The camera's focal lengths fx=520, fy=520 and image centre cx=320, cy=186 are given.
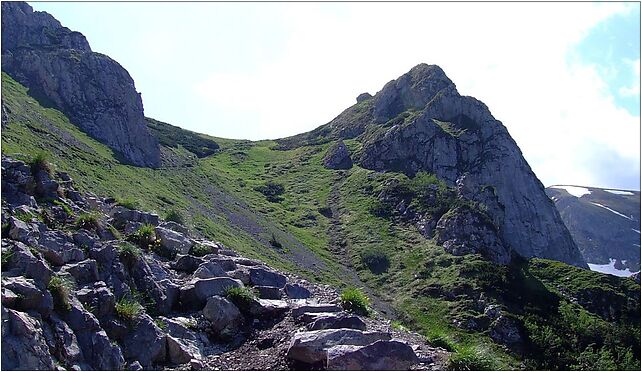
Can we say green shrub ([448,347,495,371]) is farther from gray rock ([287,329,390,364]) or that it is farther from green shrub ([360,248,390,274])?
green shrub ([360,248,390,274])

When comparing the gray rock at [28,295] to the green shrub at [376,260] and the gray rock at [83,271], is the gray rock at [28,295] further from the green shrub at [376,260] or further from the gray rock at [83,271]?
the green shrub at [376,260]

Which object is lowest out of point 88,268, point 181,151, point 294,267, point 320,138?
point 294,267

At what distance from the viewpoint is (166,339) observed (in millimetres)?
12875

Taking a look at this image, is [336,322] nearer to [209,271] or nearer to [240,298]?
[240,298]

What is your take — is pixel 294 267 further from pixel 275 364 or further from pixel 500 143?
pixel 500 143

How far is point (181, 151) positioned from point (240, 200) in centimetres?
3502

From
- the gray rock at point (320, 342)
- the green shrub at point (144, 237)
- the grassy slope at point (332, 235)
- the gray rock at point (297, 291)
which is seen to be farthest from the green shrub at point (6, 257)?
the grassy slope at point (332, 235)

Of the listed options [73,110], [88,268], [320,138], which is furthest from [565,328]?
[320,138]

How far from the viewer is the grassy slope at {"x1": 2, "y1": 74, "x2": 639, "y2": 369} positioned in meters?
54.5

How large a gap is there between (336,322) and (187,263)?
19.9 feet

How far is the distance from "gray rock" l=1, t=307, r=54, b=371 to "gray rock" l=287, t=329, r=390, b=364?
5.34 meters

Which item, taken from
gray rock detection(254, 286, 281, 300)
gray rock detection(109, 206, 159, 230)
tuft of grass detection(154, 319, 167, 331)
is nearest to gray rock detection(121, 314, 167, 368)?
tuft of grass detection(154, 319, 167, 331)

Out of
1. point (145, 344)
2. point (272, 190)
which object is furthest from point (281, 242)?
point (145, 344)

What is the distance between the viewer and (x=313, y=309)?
49.5 feet
